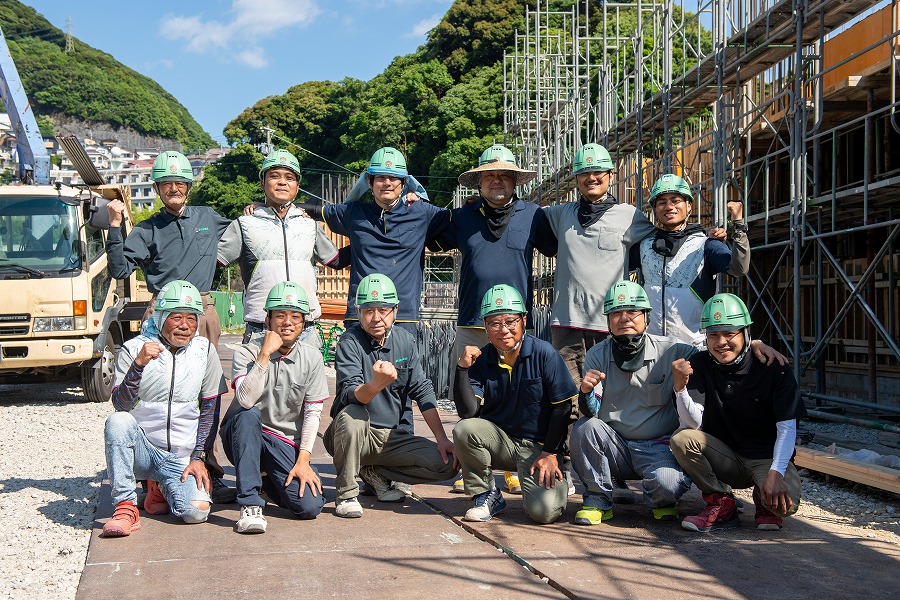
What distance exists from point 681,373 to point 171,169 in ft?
10.8

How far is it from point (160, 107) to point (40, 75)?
19.8 metres

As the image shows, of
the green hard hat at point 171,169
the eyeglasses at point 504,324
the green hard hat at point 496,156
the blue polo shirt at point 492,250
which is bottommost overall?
the eyeglasses at point 504,324

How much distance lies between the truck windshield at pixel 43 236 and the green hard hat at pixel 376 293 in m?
7.84

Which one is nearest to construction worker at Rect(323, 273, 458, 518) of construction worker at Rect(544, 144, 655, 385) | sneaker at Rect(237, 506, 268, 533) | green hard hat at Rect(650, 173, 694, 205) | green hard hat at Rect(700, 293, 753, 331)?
sneaker at Rect(237, 506, 268, 533)

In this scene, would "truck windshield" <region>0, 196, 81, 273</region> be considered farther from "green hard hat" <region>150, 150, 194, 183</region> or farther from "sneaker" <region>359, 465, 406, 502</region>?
"sneaker" <region>359, 465, 406, 502</region>

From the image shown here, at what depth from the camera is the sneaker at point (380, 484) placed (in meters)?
5.84

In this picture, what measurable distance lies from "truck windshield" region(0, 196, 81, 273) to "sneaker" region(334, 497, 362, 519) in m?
8.12

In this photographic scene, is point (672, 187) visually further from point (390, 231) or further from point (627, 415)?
point (390, 231)

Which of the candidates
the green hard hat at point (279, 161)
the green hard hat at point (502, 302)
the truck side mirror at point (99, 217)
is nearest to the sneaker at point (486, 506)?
the green hard hat at point (502, 302)

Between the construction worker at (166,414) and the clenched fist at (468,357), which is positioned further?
the clenched fist at (468,357)

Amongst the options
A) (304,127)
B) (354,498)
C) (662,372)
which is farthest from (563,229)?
(304,127)

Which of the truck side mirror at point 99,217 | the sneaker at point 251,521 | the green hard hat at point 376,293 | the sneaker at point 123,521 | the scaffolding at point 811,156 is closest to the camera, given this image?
the sneaker at point 123,521

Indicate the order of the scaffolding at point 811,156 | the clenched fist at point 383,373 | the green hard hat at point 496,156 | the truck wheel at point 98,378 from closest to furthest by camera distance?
the clenched fist at point 383,373
the green hard hat at point 496,156
the scaffolding at point 811,156
the truck wheel at point 98,378

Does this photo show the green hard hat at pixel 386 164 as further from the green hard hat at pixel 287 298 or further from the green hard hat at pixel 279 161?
Answer: the green hard hat at pixel 287 298
